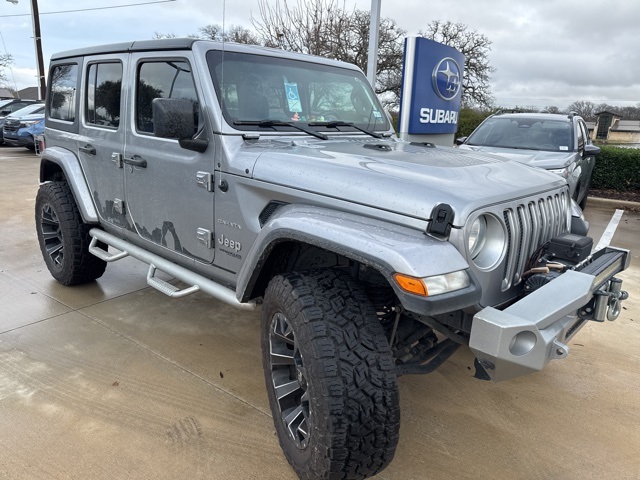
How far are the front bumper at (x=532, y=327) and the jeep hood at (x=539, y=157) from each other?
191 inches

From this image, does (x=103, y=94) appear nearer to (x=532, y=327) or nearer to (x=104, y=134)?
(x=104, y=134)

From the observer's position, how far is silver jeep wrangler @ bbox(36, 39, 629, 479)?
6.49 feet

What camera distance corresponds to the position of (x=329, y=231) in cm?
209

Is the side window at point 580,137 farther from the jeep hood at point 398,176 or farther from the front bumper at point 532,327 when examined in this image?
the front bumper at point 532,327

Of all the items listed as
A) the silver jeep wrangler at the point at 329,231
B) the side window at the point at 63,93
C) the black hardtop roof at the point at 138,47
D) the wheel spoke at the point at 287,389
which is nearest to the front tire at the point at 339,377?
the silver jeep wrangler at the point at 329,231

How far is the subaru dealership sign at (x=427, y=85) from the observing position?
20.4 feet

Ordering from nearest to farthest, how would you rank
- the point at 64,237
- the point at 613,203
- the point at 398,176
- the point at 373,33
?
the point at 398,176, the point at 64,237, the point at 373,33, the point at 613,203

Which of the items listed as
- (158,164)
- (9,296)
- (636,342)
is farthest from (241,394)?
(636,342)

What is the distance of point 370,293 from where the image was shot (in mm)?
2430

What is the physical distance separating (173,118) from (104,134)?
140 centimetres

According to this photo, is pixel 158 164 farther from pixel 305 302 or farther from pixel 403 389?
pixel 403 389

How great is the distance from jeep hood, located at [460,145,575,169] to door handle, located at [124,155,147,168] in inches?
181

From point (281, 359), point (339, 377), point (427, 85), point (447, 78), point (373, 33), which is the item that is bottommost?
point (281, 359)

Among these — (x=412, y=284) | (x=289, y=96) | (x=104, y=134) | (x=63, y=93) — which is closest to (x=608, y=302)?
(x=412, y=284)
